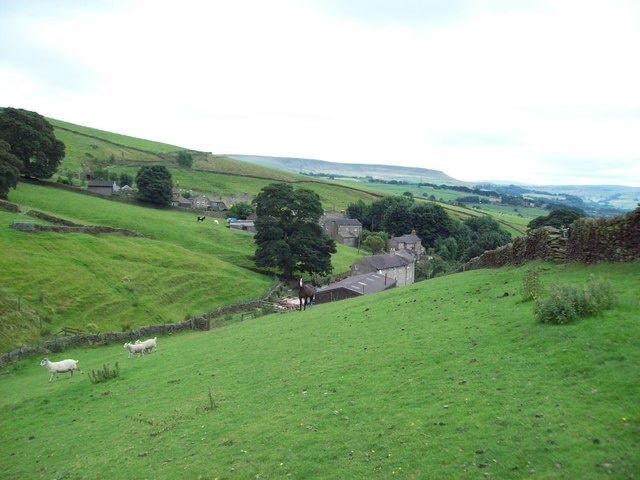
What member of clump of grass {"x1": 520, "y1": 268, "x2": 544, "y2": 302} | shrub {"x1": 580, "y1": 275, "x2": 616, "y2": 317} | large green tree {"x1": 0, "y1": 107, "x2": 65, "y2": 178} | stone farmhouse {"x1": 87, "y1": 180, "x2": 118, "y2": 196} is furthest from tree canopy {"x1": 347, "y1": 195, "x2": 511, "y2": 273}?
shrub {"x1": 580, "y1": 275, "x2": 616, "y2": 317}

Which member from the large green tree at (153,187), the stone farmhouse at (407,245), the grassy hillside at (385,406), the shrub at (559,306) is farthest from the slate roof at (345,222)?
the shrub at (559,306)

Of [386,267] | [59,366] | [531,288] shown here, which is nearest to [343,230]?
[386,267]

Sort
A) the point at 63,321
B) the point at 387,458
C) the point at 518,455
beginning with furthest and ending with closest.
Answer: the point at 63,321
the point at 387,458
the point at 518,455

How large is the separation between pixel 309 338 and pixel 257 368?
3.97 metres

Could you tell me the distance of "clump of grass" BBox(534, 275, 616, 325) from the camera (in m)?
14.7

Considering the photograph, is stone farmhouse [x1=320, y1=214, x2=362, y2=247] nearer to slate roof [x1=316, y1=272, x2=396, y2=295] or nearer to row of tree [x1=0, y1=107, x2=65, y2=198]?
slate roof [x1=316, y1=272, x2=396, y2=295]

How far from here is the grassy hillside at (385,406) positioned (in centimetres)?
975

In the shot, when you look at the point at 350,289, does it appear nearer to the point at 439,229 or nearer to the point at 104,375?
the point at 104,375

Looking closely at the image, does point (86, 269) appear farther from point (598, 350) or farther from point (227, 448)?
point (598, 350)

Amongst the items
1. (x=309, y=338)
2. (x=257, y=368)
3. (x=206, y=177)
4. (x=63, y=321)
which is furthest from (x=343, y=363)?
(x=206, y=177)

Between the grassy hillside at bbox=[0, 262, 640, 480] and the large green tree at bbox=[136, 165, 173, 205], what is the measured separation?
78.8m

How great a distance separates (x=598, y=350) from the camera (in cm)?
1248

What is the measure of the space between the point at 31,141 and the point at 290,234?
47.2 metres

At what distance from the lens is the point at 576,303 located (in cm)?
1490
